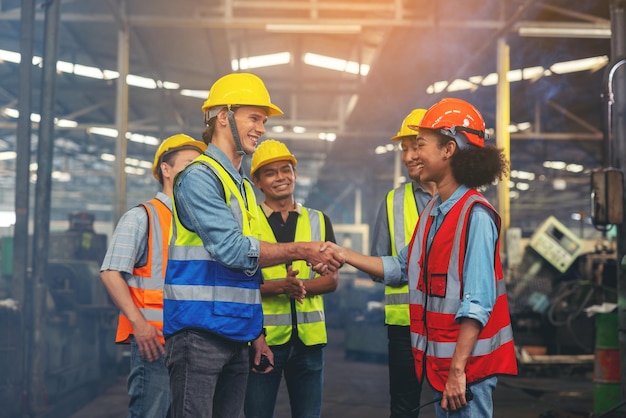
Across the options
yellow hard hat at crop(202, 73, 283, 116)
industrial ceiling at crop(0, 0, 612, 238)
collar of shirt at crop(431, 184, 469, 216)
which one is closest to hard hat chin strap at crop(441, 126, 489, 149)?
collar of shirt at crop(431, 184, 469, 216)

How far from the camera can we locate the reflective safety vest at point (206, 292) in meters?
2.64

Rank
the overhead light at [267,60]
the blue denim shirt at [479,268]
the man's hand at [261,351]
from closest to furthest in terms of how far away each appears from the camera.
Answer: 1. the blue denim shirt at [479,268]
2. the man's hand at [261,351]
3. the overhead light at [267,60]

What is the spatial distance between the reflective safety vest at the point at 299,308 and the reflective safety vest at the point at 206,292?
750mm

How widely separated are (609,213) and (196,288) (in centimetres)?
402

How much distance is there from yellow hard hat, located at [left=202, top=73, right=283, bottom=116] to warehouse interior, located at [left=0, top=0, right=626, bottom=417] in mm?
3642

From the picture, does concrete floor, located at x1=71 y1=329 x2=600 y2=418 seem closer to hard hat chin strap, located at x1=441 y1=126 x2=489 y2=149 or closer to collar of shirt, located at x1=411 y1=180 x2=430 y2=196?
collar of shirt, located at x1=411 y1=180 x2=430 y2=196

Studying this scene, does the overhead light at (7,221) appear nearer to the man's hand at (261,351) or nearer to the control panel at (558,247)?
the man's hand at (261,351)

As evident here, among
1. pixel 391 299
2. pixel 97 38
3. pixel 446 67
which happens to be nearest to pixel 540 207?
pixel 446 67

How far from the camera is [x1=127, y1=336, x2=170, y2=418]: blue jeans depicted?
3.26 m

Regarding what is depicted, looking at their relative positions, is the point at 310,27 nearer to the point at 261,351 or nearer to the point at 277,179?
the point at 277,179

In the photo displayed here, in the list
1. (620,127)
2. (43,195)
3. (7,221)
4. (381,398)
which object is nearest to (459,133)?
(620,127)

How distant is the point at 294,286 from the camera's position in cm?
349

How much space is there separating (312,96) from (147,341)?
1326 cm

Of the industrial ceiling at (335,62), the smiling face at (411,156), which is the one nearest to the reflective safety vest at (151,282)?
the smiling face at (411,156)
